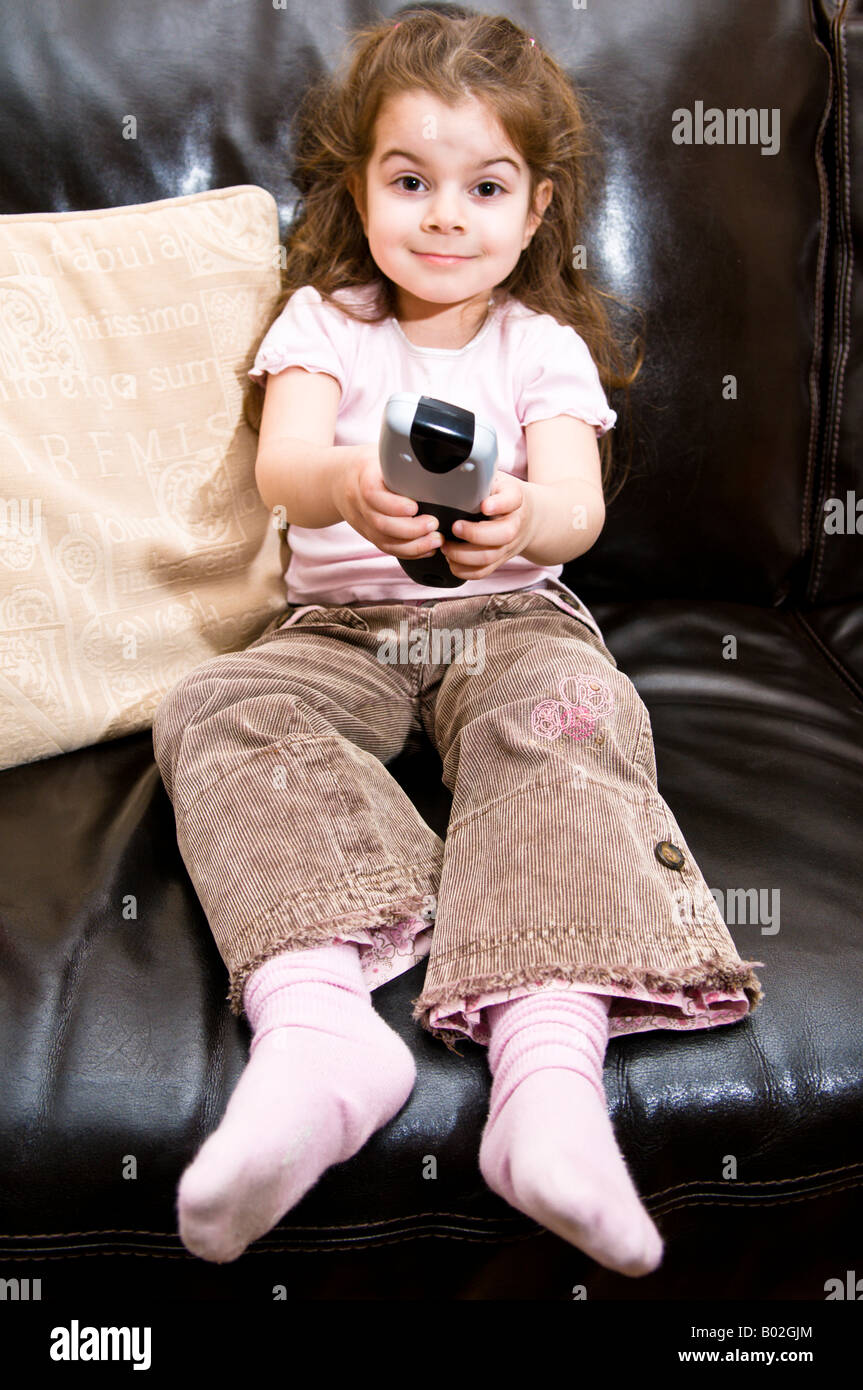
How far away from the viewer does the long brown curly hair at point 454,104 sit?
3.21 ft

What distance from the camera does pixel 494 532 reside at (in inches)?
32.2

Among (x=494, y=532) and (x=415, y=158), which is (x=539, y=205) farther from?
(x=494, y=532)

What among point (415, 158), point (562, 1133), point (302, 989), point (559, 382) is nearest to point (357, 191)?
point (415, 158)

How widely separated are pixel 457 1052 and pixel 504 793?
0.62 feet

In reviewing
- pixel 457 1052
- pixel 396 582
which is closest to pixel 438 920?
pixel 457 1052

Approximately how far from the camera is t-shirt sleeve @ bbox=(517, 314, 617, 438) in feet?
3.45

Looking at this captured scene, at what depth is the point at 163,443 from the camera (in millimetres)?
1041

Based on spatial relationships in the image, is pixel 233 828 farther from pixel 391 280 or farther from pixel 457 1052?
pixel 391 280

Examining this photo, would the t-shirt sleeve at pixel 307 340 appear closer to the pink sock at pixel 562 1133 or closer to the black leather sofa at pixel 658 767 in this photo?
the black leather sofa at pixel 658 767

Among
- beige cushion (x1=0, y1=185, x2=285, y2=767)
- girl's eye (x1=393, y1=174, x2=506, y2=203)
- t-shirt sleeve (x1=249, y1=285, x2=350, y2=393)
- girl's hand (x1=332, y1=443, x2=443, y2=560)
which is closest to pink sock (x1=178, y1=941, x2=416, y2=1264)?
girl's hand (x1=332, y1=443, x2=443, y2=560)

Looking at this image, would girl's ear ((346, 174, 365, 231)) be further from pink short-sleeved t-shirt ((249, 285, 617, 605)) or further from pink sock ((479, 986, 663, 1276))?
pink sock ((479, 986, 663, 1276))
